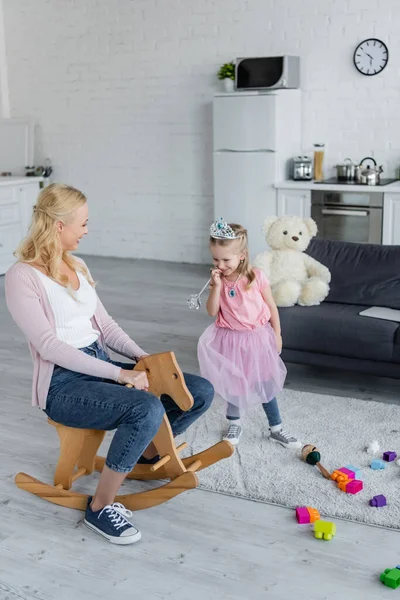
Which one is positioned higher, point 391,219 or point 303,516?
point 391,219

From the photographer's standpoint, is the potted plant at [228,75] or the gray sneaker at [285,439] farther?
the potted plant at [228,75]

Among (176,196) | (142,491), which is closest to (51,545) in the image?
(142,491)

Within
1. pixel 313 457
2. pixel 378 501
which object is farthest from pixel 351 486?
pixel 313 457

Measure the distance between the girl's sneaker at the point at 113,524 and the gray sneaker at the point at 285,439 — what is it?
849mm

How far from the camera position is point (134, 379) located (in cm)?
262

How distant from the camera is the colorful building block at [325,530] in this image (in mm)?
2549

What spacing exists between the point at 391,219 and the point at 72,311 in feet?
11.9

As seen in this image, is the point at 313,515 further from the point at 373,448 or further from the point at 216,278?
the point at 216,278

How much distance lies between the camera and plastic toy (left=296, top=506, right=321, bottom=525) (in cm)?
265

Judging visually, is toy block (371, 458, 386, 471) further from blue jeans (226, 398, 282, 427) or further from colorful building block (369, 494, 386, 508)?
blue jeans (226, 398, 282, 427)

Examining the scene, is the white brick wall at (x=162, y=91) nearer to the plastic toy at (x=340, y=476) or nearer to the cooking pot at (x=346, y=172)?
the cooking pot at (x=346, y=172)

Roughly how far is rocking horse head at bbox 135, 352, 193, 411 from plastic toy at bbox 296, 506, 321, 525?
20.7 inches

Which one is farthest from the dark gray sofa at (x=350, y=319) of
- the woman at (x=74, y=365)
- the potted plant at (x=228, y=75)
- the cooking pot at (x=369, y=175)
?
the potted plant at (x=228, y=75)

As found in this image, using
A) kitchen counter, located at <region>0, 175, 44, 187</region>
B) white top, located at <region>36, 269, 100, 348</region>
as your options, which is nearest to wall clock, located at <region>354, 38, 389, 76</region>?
kitchen counter, located at <region>0, 175, 44, 187</region>
